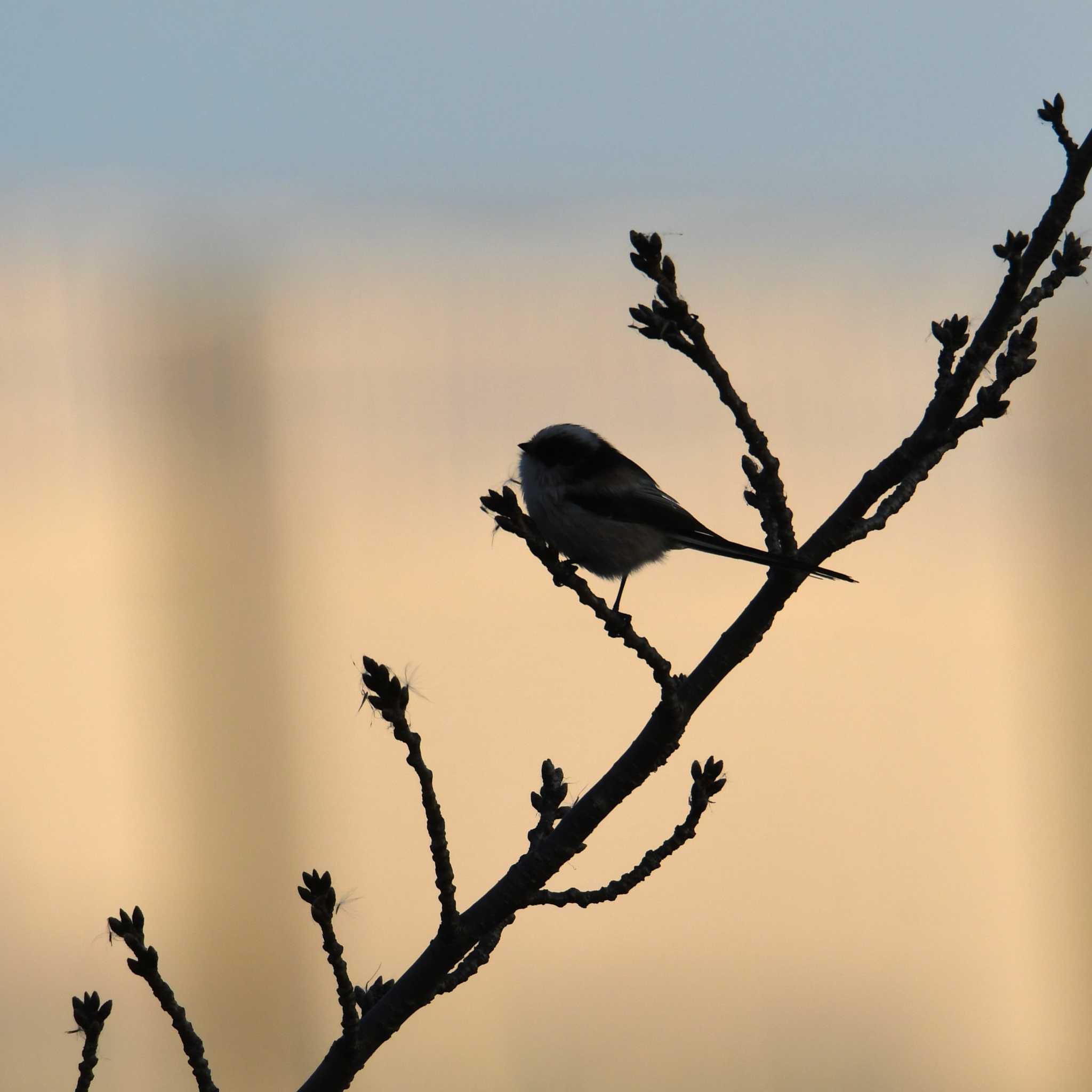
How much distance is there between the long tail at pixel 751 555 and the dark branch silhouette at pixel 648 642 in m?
0.03

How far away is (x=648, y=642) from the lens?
354 cm

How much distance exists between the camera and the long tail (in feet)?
11.4

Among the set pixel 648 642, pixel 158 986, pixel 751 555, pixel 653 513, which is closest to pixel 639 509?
pixel 653 513

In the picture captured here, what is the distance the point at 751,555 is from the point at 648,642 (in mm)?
1130

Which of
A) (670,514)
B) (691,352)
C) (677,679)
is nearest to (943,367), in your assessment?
(691,352)

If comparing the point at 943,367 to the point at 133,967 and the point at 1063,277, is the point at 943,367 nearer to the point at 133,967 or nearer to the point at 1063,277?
the point at 1063,277

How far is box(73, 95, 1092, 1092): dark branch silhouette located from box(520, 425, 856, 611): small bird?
171 cm

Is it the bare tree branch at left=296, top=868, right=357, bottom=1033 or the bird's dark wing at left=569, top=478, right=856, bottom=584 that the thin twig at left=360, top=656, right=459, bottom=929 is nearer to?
the bare tree branch at left=296, top=868, right=357, bottom=1033

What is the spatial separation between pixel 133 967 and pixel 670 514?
298cm

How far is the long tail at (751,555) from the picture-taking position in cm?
347

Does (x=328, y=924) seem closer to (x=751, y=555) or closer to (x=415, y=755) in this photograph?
(x=415, y=755)

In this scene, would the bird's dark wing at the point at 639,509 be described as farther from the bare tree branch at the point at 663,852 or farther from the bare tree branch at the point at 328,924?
the bare tree branch at the point at 328,924

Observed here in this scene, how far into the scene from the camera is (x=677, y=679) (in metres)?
3.52

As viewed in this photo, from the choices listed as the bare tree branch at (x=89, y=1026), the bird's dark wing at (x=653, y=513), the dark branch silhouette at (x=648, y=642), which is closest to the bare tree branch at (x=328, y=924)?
the dark branch silhouette at (x=648, y=642)
